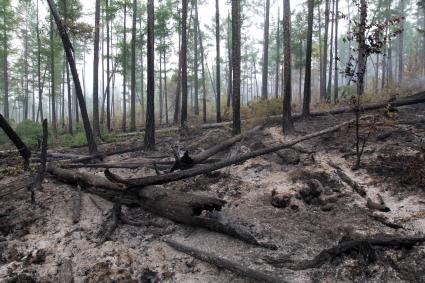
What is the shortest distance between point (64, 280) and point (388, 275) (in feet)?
15.3

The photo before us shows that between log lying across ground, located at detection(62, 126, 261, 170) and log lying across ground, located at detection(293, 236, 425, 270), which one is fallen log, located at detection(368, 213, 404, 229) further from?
log lying across ground, located at detection(62, 126, 261, 170)

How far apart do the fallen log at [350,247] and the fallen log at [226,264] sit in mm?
497

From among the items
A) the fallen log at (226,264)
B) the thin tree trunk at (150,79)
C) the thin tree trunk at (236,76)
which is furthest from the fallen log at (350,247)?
the thin tree trunk at (150,79)

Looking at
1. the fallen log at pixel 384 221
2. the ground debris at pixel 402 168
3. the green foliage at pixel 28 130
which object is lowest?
the fallen log at pixel 384 221

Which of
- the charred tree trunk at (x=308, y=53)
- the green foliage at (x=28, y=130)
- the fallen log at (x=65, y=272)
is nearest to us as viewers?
the fallen log at (x=65, y=272)

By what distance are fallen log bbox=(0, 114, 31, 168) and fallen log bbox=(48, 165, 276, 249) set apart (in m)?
3.66

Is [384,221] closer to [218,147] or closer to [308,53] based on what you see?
[218,147]

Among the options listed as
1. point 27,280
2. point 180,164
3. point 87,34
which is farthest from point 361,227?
point 87,34

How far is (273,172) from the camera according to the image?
9055mm

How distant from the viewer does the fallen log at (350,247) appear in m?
4.76

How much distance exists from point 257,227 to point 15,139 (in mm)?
7784

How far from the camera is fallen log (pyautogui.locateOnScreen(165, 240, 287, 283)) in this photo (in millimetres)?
4453

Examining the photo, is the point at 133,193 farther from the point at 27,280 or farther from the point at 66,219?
the point at 27,280

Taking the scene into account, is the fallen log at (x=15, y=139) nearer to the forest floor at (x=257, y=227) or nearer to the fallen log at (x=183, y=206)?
the forest floor at (x=257, y=227)
